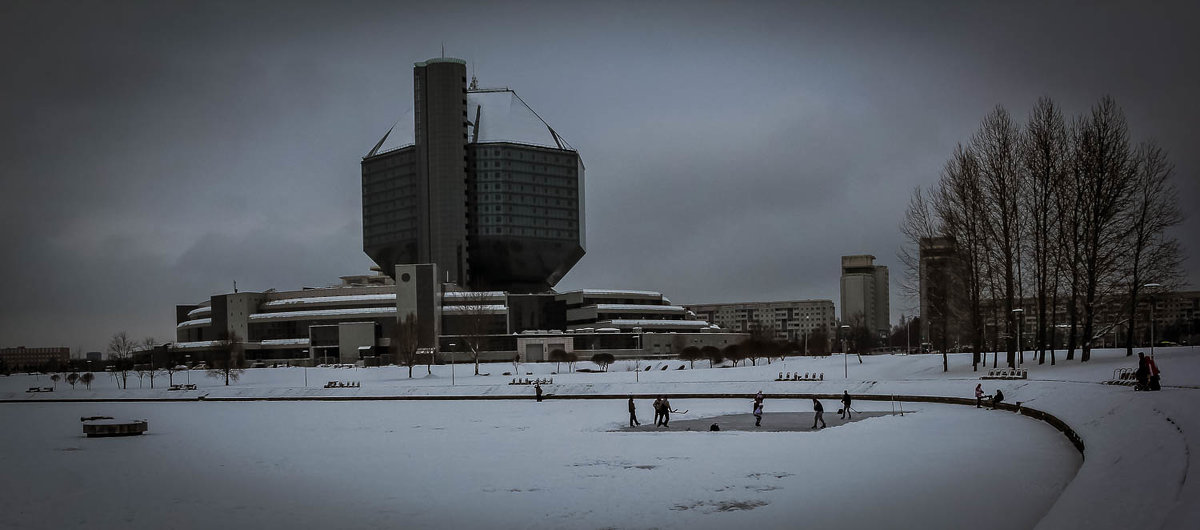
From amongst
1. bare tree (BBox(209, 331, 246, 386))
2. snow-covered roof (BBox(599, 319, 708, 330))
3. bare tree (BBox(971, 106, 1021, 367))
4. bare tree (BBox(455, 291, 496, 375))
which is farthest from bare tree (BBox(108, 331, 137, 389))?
bare tree (BBox(971, 106, 1021, 367))

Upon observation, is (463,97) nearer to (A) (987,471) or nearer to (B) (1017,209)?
(B) (1017,209)

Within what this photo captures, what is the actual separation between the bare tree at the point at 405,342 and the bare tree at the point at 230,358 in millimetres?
18632

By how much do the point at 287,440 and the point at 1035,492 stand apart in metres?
27.7

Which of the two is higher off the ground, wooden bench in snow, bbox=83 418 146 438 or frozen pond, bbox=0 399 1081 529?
frozen pond, bbox=0 399 1081 529

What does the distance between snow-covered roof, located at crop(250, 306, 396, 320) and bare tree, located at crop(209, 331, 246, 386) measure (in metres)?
6.33

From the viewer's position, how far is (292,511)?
2017cm

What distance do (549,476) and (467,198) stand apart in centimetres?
16550

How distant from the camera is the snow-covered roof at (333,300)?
14838cm

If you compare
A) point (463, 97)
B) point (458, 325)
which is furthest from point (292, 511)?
point (463, 97)

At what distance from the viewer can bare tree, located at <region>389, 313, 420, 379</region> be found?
359ft

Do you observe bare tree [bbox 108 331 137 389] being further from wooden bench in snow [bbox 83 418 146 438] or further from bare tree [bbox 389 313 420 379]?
wooden bench in snow [bbox 83 418 146 438]

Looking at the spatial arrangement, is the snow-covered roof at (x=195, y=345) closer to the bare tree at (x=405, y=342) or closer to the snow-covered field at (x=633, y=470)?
the bare tree at (x=405, y=342)

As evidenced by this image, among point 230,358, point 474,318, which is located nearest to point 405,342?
point 474,318

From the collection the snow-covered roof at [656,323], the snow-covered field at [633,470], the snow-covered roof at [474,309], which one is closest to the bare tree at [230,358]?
the snow-covered roof at [474,309]
